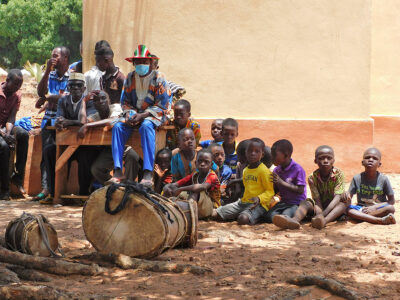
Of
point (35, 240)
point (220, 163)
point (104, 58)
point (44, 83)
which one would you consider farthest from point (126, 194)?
point (44, 83)

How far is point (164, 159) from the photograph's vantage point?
27.0ft

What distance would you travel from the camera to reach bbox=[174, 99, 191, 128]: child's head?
8.57 meters

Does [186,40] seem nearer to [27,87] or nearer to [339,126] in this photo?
[339,126]

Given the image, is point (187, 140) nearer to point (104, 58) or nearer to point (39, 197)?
point (104, 58)

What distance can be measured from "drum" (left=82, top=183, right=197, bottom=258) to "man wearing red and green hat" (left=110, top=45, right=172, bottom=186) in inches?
106

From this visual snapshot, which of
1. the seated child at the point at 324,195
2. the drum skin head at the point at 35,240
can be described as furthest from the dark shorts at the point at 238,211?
the drum skin head at the point at 35,240

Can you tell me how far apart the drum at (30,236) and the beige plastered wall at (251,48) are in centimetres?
526

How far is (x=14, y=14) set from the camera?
3222 centimetres

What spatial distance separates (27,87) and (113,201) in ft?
78.2

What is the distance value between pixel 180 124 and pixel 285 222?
2377mm

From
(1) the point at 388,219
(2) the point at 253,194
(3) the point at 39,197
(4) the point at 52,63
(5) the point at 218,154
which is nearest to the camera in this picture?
(1) the point at 388,219

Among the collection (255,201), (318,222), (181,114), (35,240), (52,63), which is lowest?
(35,240)

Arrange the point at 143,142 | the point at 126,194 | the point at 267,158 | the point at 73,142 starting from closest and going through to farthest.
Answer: the point at 126,194 < the point at 267,158 < the point at 143,142 < the point at 73,142

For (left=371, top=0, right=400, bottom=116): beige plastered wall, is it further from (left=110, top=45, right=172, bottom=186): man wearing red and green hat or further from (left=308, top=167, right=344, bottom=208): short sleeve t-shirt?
(left=110, top=45, right=172, bottom=186): man wearing red and green hat
